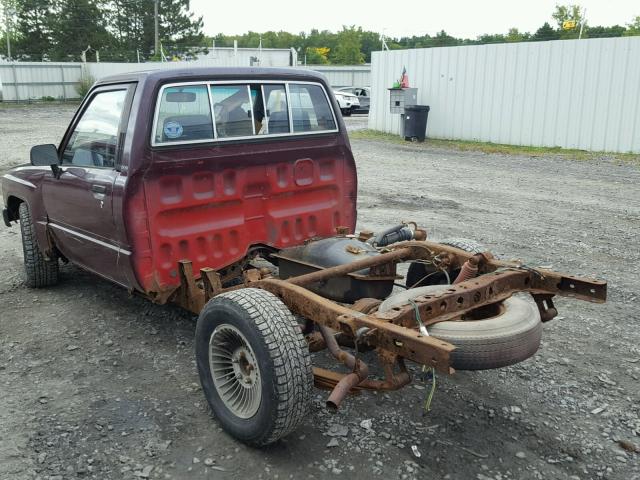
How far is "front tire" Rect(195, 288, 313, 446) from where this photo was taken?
128 inches

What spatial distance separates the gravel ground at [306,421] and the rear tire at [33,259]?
144 millimetres

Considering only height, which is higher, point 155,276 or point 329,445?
point 155,276

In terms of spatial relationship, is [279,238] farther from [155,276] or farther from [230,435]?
[230,435]

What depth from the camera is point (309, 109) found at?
5.16 metres

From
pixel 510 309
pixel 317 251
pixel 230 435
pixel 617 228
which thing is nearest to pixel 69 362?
pixel 230 435

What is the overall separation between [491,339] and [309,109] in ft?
8.75

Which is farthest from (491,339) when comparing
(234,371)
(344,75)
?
(344,75)

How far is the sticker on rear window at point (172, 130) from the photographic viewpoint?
4367 millimetres

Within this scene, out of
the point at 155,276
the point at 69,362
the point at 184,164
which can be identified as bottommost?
the point at 69,362

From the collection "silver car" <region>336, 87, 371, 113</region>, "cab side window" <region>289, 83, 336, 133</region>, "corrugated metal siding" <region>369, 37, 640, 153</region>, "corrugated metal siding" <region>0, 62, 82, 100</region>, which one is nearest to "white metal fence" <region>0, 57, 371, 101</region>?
"corrugated metal siding" <region>0, 62, 82, 100</region>

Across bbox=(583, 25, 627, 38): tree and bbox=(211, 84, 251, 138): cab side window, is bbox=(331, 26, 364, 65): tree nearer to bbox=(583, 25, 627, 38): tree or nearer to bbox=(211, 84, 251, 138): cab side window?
bbox=(583, 25, 627, 38): tree

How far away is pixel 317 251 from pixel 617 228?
212 inches

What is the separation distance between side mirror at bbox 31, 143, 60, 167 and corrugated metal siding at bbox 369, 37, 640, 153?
1437 centimetres

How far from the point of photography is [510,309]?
3.58 m
